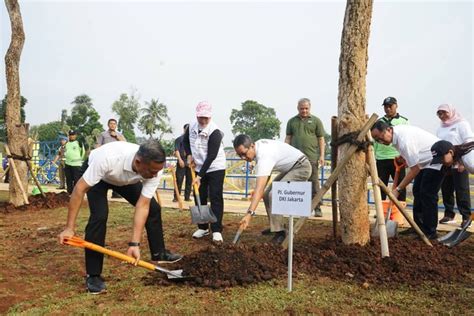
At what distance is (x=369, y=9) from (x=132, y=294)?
3.52 meters

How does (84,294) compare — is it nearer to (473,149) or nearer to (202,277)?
(202,277)

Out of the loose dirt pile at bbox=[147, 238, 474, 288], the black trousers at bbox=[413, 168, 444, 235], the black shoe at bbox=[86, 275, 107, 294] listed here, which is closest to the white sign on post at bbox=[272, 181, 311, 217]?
the loose dirt pile at bbox=[147, 238, 474, 288]

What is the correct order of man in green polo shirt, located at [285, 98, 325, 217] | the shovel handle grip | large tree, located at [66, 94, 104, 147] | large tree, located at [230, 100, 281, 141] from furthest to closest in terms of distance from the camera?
1. large tree, located at [230, 100, 281, 141]
2. large tree, located at [66, 94, 104, 147]
3. man in green polo shirt, located at [285, 98, 325, 217]
4. the shovel handle grip

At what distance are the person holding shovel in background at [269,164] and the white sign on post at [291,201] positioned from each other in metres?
0.75

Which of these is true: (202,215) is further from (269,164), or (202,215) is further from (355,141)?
(355,141)

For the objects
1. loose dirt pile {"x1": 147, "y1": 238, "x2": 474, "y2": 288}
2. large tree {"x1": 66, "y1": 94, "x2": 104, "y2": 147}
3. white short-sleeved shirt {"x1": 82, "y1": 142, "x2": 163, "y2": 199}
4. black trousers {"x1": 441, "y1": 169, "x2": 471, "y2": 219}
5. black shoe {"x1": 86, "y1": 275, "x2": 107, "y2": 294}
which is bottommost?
black shoe {"x1": 86, "y1": 275, "x2": 107, "y2": 294}

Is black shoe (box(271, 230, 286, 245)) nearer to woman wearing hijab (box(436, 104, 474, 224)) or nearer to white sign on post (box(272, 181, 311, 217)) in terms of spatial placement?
white sign on post (box(272, 181, 311, 217))

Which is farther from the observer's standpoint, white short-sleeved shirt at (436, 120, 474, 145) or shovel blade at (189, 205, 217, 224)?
white short-sleeved shirt at (436, 120, 474, 145)

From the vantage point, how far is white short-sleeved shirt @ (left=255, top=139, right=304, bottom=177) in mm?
4520

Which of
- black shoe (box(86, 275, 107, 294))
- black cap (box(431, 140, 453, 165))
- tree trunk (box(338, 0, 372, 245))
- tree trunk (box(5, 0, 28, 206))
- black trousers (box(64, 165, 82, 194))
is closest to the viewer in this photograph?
black shoe (box(86, 275, 107, 294))

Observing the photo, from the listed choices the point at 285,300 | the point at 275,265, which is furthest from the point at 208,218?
the point at 285,300

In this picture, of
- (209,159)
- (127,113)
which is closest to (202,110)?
(209,159)

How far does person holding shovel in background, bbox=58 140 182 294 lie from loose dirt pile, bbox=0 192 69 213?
6.00 metres

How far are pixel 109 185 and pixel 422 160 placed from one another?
3612 mm
